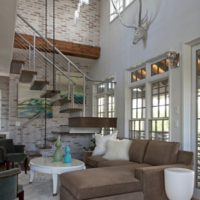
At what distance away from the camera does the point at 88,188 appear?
3.04 m

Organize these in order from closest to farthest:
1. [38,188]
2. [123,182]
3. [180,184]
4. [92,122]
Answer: [180,184] → [123,182] → [38,188] → [92,122]

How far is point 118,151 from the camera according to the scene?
5020 mm

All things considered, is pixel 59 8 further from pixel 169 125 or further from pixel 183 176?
pixel 183 176

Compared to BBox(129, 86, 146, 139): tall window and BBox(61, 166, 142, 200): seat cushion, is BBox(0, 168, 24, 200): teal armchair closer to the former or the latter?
BBox(61, 166, 142, 200): seat cushion

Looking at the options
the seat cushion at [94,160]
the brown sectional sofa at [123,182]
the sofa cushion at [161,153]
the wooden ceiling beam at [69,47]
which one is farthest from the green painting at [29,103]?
the brown sectional sofa at [123,182]

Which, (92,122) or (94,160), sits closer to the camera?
(94,160)

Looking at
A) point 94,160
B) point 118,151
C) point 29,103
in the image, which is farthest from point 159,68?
point 29,103

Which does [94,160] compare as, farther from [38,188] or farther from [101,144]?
[38,188]

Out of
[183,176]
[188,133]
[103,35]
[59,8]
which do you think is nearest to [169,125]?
[188,133]

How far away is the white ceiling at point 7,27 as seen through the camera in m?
2.79

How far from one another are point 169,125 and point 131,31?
2.63 metres

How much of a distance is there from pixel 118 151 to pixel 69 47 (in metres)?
3.63

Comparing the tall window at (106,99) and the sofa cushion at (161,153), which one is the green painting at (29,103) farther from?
the sofa cushion at (161,153)

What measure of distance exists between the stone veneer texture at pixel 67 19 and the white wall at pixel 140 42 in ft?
0.86
